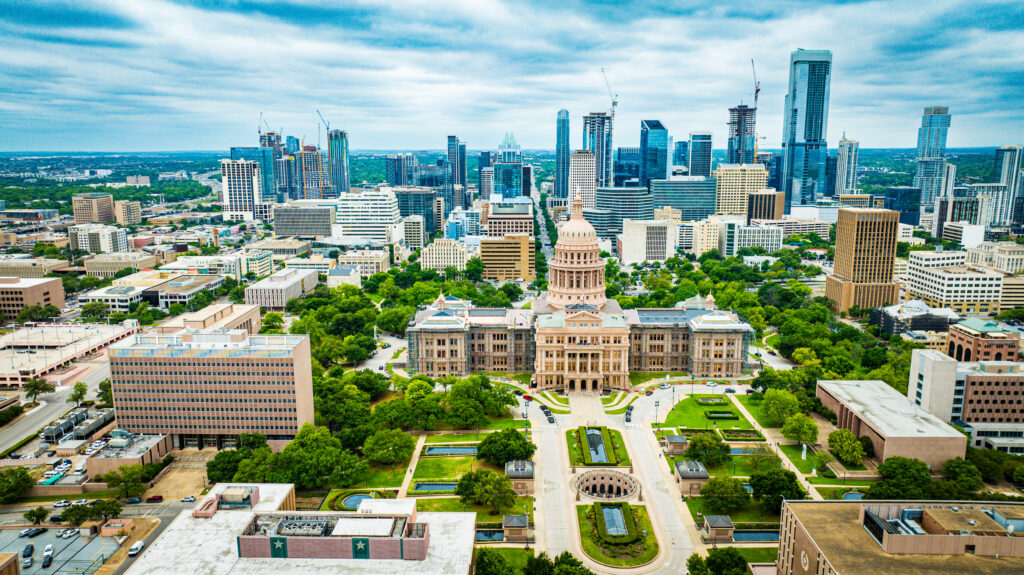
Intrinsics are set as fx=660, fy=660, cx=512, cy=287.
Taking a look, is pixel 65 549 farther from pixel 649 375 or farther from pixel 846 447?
pixel 649 375

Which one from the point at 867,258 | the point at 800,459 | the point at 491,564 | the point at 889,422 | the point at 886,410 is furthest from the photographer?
the point at 867,258

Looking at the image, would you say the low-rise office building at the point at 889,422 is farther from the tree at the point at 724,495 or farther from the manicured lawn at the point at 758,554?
the manicured lawn at the point at 758,554

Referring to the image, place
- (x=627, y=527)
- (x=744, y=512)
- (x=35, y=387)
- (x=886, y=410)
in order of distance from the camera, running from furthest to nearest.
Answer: (x=35, y=387) < (x=886, y=410) < (x=744, y=512) < (x=627, y=527)

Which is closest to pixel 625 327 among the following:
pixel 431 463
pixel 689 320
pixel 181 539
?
pixel 689 320

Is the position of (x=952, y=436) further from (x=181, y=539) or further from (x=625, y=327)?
(x=181, y=539)

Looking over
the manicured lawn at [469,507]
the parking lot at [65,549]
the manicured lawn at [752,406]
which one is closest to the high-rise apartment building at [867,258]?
the manicured lawn at [752,406]

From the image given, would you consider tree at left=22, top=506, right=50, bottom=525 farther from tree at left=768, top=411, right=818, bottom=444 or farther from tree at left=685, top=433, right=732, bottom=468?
tree at left=768, top=411, right=818, bottom=444

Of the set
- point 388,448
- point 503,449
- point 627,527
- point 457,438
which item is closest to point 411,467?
point 388,448
